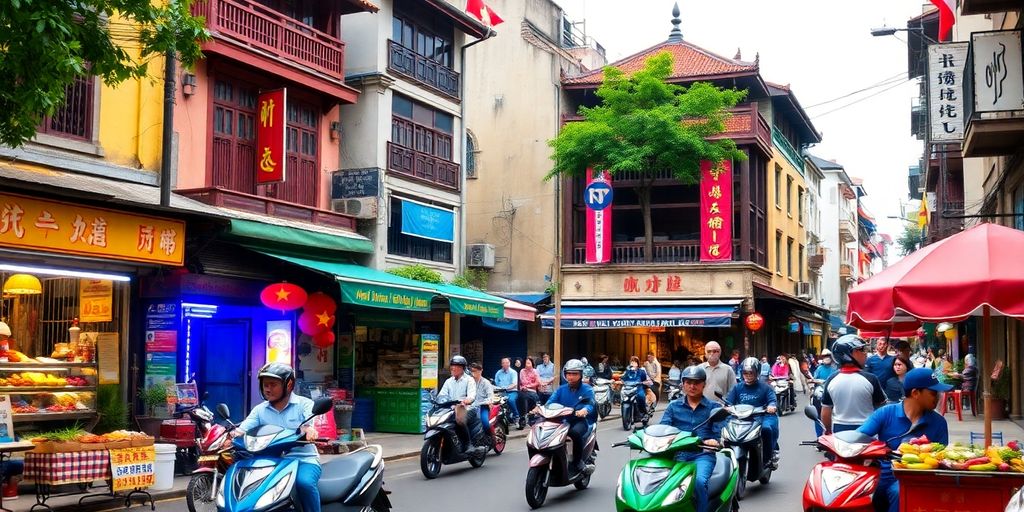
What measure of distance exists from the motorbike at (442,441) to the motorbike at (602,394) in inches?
386

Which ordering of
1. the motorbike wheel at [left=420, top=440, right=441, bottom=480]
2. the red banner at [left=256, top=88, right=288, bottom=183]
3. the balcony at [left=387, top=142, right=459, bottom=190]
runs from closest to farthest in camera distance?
the motorbike wheel at [left=420, top=440, right=441, bottom=480] < the red banner at [left=256, top=88, right=288, bottom=183] < the balcony at [left=387, top=142, right=459, bottom=190]

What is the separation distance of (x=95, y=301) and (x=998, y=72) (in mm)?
13462

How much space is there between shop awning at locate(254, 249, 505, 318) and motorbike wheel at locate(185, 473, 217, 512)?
23.8 ft

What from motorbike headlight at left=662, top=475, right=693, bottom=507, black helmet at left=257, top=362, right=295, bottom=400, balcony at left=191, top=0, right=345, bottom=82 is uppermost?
balcony at left=191, top=0, right=345, bottom=82

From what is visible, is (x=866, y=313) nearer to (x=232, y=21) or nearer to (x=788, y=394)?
(x=232, y=21)

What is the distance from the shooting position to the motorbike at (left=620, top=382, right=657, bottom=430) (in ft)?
73.3

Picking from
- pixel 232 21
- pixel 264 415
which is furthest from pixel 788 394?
pixel 264 415

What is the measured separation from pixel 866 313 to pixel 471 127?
2889cm

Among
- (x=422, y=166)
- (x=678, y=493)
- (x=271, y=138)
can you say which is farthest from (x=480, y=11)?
(x=678, y=493)

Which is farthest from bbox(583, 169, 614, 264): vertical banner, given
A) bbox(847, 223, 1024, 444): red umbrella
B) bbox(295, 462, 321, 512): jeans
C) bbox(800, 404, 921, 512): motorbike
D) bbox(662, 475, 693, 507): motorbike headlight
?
bbox(295, 462, 321, 512): jeans

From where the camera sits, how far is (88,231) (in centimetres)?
1396

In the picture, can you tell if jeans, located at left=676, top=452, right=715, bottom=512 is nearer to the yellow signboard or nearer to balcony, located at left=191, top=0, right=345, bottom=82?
the yellow signboard

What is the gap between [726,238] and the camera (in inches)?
1299

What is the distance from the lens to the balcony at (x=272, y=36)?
18109 millimetres
